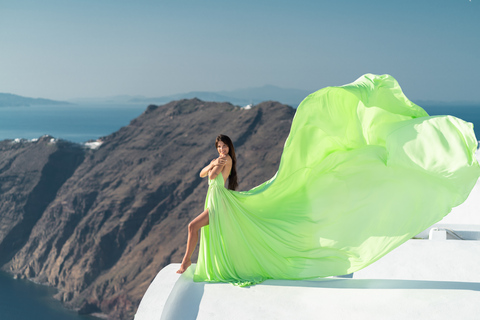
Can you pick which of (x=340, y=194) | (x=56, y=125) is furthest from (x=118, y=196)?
(x=56, y=125)

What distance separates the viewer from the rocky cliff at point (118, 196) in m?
52.3

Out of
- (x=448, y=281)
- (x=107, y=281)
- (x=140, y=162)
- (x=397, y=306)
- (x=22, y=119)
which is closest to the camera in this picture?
(x=397, y=306)

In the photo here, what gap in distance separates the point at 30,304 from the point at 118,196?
44.8ft

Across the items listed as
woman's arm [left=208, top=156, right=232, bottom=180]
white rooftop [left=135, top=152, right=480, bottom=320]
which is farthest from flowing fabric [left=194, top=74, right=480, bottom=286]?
white rooftop [left=135, top=152, right=480, bottom=320]

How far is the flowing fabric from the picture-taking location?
4027 millimetres

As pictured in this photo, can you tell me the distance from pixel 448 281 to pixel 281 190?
1.47m

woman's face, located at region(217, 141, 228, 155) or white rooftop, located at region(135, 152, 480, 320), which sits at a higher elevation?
woman's face, located at region(217, 141, 228, 155)

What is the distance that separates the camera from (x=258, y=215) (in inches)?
170

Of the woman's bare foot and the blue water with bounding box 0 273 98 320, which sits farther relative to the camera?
the blue water with bounding box 0 273 98 320

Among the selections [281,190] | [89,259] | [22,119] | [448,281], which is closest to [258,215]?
[281,190]

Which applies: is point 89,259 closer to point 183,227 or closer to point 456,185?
point 183,227

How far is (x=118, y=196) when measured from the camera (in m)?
58.3

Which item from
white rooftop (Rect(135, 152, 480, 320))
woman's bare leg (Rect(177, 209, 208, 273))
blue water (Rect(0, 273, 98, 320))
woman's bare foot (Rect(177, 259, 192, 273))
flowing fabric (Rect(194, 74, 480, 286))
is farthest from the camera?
blue water (Rect(0, 273, 98, 320))

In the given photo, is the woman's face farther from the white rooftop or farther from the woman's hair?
the white rooftop
